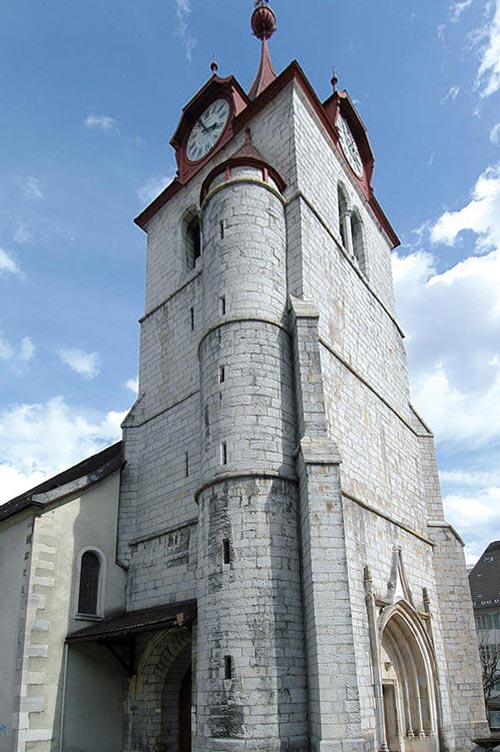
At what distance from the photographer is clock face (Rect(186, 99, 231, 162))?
19594 mm

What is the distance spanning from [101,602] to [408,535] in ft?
23.8

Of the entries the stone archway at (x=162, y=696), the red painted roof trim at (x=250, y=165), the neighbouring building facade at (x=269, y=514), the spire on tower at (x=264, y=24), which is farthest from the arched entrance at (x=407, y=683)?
the spire on tower at (x=264, y=24)

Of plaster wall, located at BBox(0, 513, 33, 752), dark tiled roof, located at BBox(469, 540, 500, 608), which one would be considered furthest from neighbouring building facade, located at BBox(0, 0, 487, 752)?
dark tiled roof, located at BBox(469, 540, 500, 608)

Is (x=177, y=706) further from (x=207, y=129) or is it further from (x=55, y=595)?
(x=207, y=129)

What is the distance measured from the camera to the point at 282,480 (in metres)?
11.7

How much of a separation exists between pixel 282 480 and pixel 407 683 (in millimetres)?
5600

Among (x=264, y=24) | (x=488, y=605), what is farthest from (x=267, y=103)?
(x=488, y=605)

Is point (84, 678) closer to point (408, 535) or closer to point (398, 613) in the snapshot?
point (398, 613)

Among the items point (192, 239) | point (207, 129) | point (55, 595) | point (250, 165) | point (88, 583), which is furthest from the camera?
point (207, 129)

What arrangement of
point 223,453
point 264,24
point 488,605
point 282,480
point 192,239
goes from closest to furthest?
1. point 282,480
2. point 223,453
3. point 192,239
4. point 264,24
5. point 488,605

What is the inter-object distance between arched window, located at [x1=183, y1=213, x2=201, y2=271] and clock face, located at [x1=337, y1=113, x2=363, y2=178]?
5.01 metres

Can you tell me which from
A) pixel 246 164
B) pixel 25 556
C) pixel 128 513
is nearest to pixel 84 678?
pixel 25 556

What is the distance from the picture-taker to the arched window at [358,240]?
18953 millimetres

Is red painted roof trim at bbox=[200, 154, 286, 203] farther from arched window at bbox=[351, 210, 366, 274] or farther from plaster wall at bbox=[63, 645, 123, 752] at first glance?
plaster wall at bbox=[63, 645, 123, 752]
